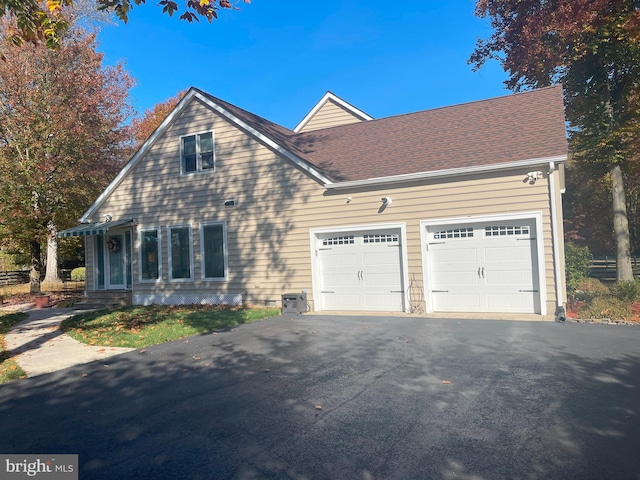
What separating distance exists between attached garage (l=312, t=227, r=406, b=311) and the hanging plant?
7907 millimetres

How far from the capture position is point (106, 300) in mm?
15742

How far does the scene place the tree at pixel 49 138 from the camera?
18.4m

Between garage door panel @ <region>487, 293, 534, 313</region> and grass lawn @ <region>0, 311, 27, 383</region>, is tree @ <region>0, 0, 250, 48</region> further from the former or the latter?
garage door panel @ <region>487, 293, 534, 313</region>

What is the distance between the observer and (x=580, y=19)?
15336 millimetres

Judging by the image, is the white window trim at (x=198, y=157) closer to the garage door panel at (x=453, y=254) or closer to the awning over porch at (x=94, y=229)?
the awning over porch at (x=94, y=229)

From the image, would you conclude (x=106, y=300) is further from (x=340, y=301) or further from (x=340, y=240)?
(x=340, y=240)

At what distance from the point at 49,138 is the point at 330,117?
503 inches

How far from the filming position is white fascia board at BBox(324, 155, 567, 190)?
32.2 feet

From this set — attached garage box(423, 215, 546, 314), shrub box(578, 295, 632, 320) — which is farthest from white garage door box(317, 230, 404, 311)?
shrub box(578, 295, 632, 320)

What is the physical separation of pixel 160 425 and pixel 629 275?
630 inches

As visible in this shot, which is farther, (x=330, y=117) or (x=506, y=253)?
(x=330, y=117)

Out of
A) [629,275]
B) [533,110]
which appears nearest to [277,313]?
[533,110]

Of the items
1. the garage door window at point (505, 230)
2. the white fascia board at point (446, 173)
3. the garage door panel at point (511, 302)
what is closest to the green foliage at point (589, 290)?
the garage door panel at point (511, 302)

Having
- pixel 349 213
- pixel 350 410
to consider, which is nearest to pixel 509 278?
pixel 349 213
